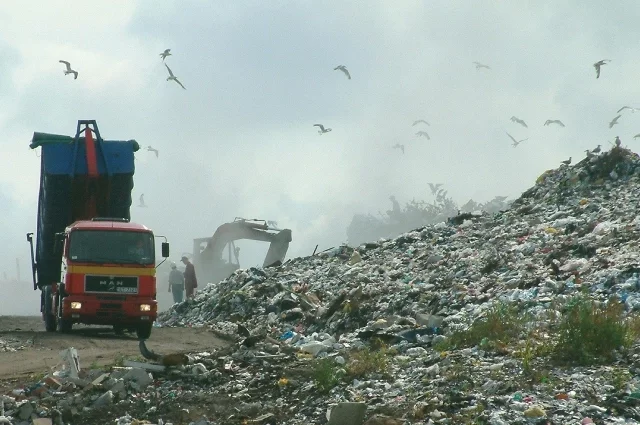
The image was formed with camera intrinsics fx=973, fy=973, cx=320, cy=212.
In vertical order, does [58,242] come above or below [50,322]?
above

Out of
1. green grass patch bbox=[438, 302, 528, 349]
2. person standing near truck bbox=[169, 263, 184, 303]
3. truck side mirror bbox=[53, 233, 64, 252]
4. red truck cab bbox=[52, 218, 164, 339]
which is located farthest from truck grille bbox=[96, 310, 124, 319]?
person standing near truck bbox=[169, 263, 184, 303]

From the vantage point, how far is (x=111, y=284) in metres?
14.7

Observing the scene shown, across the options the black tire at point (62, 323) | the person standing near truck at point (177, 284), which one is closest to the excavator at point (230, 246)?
the person standing near truck at point (177, 284)

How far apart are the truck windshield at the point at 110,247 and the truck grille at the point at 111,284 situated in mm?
244

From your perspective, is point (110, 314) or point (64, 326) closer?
point (110, 314)

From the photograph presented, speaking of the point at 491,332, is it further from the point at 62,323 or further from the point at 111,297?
the point at 62,323

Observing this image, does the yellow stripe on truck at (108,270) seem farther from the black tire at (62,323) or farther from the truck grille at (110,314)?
the black tire at (62,323)

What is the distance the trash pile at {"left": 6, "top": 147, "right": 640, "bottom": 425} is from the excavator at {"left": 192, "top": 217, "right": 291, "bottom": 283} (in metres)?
6.42

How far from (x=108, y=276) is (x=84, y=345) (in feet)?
5.12

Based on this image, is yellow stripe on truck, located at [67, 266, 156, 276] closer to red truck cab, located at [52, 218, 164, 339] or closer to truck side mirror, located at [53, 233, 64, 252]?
red truck cab, located at [52, 218, 164, 339]

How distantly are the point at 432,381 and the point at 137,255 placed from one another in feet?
24.9

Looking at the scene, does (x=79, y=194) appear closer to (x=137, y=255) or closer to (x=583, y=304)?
(x=137, y=255)

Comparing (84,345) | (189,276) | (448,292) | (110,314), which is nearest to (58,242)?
(110,314)

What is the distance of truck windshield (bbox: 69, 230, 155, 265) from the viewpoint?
14.7 m
